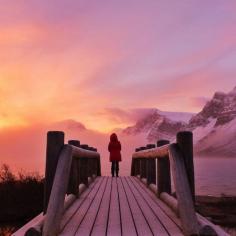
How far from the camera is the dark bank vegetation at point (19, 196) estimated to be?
1716 cm

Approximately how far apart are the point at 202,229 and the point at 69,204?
3546 mm

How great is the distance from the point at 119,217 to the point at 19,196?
35.1 feet

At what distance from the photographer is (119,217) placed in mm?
8094

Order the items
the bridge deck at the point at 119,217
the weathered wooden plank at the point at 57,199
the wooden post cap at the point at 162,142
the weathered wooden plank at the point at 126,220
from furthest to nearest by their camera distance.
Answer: the wooden post cap at the point at 162,142 → the bridge deck at the point at 119,217 → the weathered wooden plank at the point at 126,220 → the weathered wooden plank at the point at 57,199

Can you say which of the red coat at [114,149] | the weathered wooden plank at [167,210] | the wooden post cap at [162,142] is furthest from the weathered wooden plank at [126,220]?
the red coat at [114,149]

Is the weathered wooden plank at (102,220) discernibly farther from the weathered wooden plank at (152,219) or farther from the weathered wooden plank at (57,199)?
the weathered wooden plank at (152,219)

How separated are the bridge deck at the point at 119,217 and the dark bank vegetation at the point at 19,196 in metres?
6.44

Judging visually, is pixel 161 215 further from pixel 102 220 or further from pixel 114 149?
pixel 114 149

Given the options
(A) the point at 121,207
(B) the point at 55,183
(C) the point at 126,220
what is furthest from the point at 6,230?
(B) the point at 55,183

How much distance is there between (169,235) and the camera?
6.53 metres

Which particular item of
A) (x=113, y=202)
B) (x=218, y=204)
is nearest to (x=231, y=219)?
(x=218, y=204)

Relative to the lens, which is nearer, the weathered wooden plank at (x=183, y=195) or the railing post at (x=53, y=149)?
the weathered wooden plank at (x=183, y=195)

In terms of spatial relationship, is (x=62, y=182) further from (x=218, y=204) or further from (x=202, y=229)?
(x=218, y=204)

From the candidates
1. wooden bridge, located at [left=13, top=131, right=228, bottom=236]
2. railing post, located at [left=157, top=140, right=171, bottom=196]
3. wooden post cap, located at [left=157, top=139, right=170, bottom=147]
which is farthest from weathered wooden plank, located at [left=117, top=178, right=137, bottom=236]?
wooden post cap, located at [left=157, top=139, right=170, bottom=147]
